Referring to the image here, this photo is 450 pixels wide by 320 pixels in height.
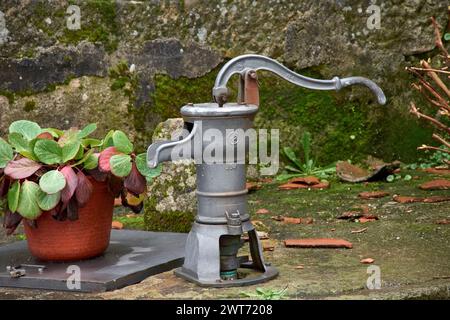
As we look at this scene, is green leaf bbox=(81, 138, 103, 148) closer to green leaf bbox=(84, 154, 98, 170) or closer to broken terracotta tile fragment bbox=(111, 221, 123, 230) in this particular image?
green leaf bbox=(84, 154, 98, 170)

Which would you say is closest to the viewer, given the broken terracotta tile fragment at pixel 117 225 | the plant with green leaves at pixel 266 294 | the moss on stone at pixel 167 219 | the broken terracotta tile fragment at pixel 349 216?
the plant with green leaves at pixel 266 294

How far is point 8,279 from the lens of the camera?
2.95 m

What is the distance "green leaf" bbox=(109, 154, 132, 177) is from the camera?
298cm

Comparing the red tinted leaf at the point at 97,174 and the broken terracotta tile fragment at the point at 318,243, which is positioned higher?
the red tinted leaf at the point at 97,174

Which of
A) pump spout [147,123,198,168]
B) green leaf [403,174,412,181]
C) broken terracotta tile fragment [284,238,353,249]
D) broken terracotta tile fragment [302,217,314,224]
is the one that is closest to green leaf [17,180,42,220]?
Answer: pump spout [147,123,198,168]

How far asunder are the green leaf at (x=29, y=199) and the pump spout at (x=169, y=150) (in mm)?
414

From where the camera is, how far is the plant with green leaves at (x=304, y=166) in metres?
4.55

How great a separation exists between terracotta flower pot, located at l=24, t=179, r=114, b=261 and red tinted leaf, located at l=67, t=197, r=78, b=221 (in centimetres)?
6

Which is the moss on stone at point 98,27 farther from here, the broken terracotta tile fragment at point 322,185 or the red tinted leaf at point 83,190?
the red tinted leaf at point 83,190

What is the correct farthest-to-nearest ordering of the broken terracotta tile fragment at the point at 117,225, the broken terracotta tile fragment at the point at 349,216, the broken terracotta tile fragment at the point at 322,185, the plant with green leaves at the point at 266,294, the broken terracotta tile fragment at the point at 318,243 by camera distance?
the broken terracotta tile fragment at the point at 322,185 < the broken terracotta tile fragment at the point at 117,225 < the broken terracotta tile fragment at the point at 349,216 < the broken terracotta tile fragment at the point at 318,243 < the plant with green leaves at the point at 266,294

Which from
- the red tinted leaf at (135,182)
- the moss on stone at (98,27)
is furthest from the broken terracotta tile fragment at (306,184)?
the red tinted leaf at (135,182)

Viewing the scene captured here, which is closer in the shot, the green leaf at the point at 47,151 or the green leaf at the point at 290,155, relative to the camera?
the green leaf at the point at 47,151
